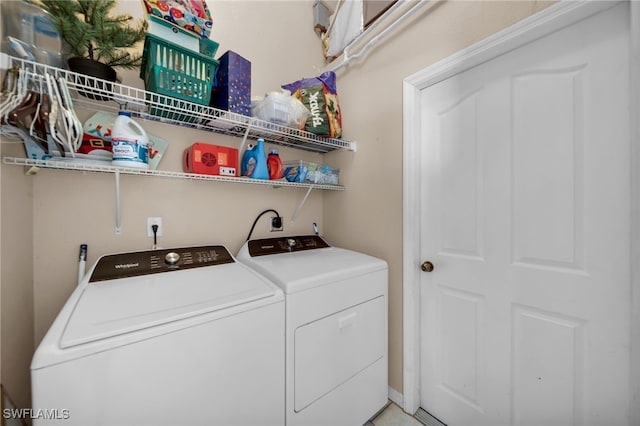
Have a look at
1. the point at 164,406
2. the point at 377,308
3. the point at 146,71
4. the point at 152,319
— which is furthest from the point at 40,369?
the point at 377,308

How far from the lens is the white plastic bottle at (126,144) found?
109cm

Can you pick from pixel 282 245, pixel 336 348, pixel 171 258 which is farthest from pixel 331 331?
pixel 171 258

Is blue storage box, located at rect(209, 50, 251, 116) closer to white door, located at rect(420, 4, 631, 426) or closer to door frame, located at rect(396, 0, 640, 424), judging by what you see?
door frame, located at rect(396, 0, 640, 424)

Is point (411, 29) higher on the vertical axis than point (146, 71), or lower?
higher

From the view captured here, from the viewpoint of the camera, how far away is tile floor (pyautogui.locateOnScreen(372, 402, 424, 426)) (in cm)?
151

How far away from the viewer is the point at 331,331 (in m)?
1.28

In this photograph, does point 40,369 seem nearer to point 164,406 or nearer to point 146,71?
point 164,406

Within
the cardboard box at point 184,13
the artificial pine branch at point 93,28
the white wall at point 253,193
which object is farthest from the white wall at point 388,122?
the artificial pine branch at point 93,28

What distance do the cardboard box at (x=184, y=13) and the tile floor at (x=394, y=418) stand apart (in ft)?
8.03

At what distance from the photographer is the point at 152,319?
0.80 metres

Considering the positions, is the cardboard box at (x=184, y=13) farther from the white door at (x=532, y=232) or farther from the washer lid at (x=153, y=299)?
the white door at (x=532, y=232)

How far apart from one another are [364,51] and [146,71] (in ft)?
4.72

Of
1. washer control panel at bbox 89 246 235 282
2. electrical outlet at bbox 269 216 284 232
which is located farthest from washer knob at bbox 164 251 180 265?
electrical outlet at bbox 269 216 284 232

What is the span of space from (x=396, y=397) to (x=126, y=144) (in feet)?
7.10
